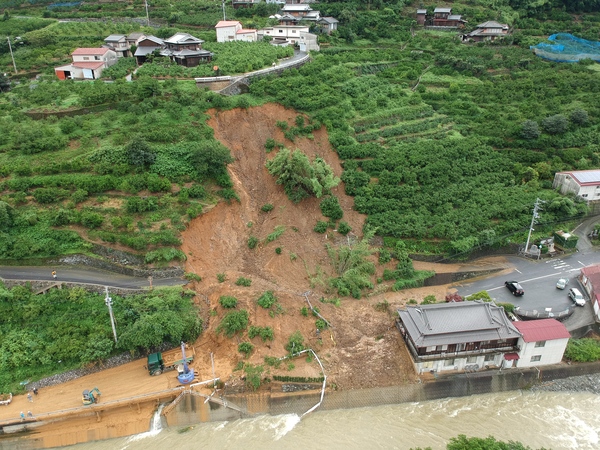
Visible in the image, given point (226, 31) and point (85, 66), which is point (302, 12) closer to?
point (226, 31)

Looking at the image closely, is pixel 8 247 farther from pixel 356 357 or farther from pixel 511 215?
pixel 511 215

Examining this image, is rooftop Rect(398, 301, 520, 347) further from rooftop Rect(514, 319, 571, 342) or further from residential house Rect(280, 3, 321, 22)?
residential house Rect(280, 3, 321, 22)

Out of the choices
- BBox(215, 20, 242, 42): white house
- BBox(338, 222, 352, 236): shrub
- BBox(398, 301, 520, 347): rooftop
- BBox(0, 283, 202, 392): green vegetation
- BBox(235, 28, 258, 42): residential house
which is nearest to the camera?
BBox(0, 283, 202, 392): green vegetation

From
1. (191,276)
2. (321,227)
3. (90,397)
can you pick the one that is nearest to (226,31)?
(321,227)

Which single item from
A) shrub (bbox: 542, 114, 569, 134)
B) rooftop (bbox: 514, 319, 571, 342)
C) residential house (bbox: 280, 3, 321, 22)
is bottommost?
rooftop (bbox: 514, 319, 571, 342)

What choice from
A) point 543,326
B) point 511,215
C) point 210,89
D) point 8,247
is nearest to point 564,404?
point 543,326

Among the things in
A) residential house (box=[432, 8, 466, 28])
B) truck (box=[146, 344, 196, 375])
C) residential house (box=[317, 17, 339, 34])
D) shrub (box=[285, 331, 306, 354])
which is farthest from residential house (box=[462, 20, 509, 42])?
truck (box=[146, 344, 196, 375])
